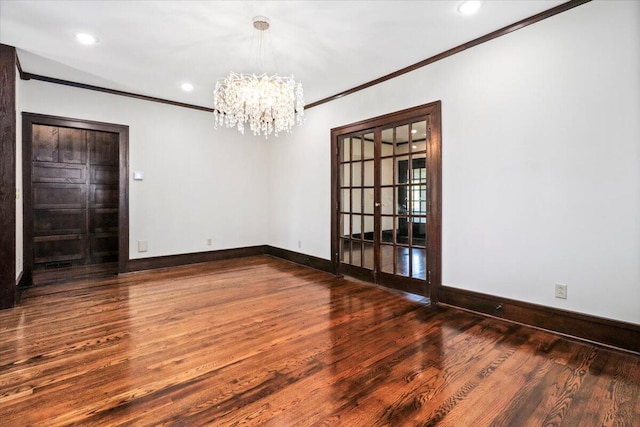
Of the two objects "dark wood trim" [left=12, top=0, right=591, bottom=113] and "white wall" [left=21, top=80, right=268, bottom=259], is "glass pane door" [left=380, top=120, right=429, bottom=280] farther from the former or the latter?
"white wall" [left=21, top=80, right=268, bottom=259]

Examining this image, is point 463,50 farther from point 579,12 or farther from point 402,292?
point 402,292

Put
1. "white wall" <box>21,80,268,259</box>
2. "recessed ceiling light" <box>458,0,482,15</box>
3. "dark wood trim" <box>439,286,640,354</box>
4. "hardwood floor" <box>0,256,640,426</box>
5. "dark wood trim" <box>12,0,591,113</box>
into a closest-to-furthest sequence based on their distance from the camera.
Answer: "hardwood floor" <box>0,256,640,426</box> → "dark wood trim" <box>439,286,640,354</box> → "recessed ceiling light" <box>458,0,482,15</box> → "dark wood trim" <box>12,0,591,113</box> → "white wall" <box>21,80,268,259</box>

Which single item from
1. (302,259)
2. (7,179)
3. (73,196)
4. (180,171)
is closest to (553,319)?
(302,259)

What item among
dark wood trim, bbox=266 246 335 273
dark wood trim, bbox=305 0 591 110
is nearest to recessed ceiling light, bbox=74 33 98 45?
dark wood trim, bbox=305 0 591 110

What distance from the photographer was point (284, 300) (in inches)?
145

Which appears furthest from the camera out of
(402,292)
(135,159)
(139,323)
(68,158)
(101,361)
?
(68,158)

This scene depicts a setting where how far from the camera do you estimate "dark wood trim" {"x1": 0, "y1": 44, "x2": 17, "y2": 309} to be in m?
3.34

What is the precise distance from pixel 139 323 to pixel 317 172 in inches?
133

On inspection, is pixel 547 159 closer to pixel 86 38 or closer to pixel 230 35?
pixel 230 35

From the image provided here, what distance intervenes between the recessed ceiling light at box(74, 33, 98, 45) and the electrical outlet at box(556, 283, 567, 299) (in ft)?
16.7

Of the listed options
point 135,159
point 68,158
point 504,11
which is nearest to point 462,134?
point 504,11

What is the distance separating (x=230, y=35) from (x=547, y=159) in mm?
3256

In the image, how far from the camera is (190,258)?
5586mm

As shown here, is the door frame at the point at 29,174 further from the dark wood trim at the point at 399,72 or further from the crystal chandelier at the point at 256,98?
the crystal chandelier at the point at 256,98
